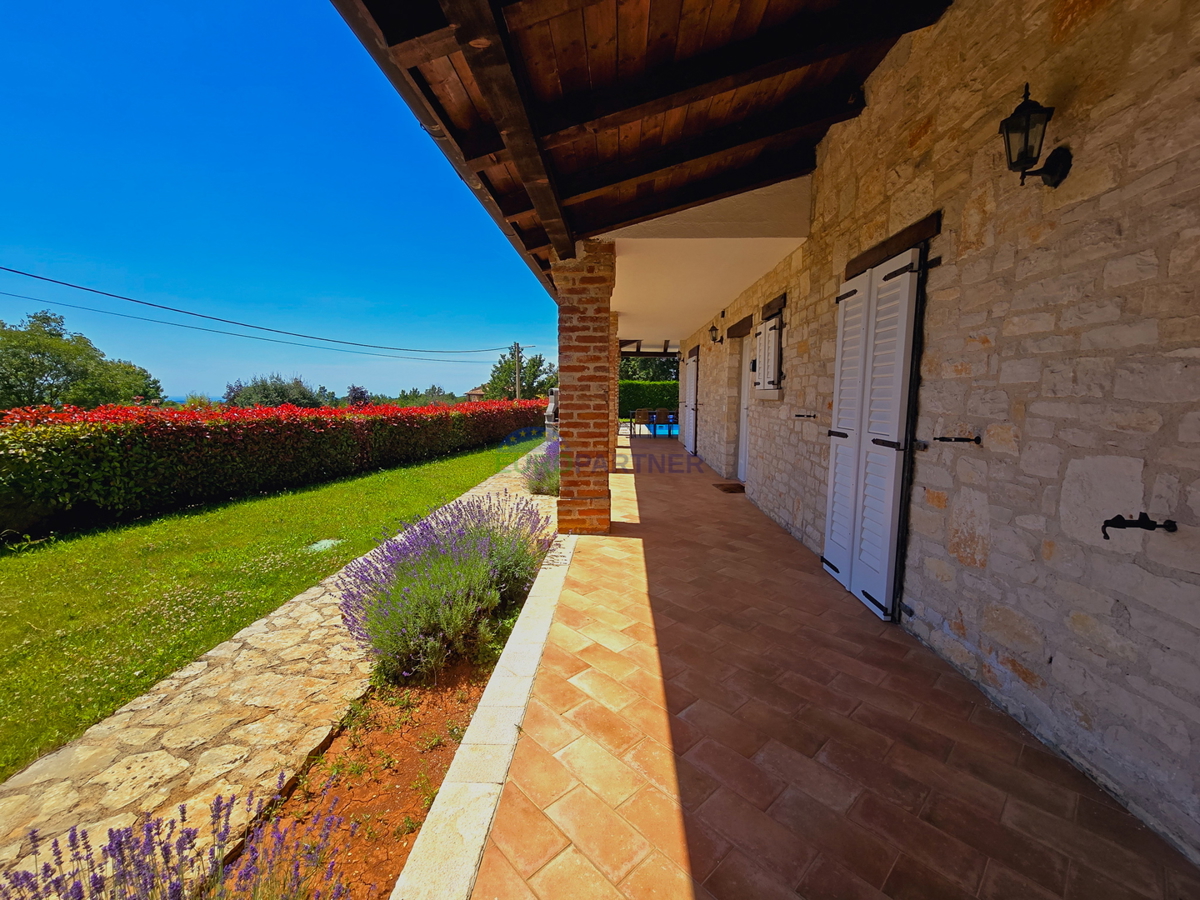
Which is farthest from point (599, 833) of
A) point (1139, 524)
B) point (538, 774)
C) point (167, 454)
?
point (167, 454)

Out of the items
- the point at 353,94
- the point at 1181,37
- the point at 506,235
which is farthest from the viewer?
the point at 353,94

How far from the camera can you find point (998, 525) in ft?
6.31

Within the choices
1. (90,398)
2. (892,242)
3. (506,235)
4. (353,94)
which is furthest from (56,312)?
(892,242)

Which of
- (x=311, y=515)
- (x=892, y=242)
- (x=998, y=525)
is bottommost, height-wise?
(x=311, y=515)

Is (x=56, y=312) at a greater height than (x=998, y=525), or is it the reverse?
(x=56, y=312)

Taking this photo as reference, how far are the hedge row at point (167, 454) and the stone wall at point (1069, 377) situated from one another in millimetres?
7553

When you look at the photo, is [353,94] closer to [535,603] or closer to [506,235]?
[506,235]

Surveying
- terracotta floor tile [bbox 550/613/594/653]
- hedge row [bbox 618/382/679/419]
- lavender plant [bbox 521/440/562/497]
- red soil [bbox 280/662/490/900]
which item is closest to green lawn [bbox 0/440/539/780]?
red soil [bbox 280/662/490/900]

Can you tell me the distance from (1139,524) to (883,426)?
53.7 inches

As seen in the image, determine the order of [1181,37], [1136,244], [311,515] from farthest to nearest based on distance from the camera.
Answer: [311,515] < [1136,244] < [1181,37]

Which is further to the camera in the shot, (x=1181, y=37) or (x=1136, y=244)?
(x=1136, y=244)

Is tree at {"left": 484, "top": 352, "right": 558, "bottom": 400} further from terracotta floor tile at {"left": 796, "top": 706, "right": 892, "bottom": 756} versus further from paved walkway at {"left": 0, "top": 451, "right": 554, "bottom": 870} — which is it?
terracotta floor tile at {"left": 796, "top": 706, "right": 892, "bottom": 756}

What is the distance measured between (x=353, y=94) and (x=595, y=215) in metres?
9.18

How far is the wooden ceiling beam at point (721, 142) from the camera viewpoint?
305cm
